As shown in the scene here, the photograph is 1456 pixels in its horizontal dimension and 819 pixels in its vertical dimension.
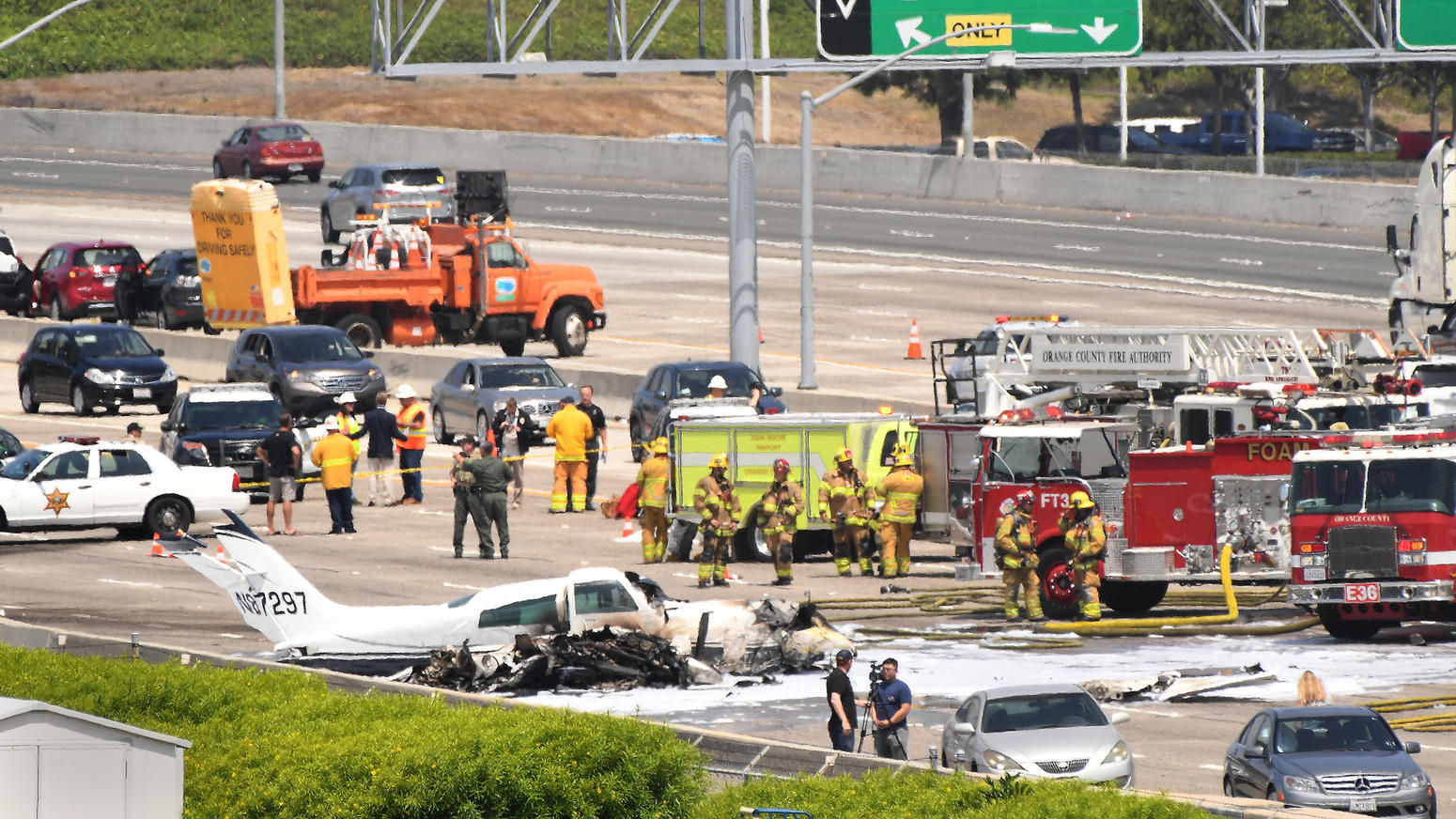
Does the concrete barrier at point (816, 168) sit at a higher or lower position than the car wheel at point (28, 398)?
higher

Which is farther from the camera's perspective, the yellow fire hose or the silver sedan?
the yellow fire hose

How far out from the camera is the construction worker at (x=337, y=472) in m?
29.1

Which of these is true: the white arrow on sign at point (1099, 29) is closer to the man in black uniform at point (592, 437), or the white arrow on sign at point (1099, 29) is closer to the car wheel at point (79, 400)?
the man in black uniform at point (592, 437)

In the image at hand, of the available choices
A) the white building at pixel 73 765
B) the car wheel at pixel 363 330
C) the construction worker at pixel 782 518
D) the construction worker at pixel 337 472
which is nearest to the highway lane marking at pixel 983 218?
the car wheel at pixel 363 330

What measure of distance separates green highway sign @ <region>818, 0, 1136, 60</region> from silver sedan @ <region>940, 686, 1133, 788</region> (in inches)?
780

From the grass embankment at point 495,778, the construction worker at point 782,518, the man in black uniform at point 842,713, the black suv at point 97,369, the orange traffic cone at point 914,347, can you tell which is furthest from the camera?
the orange traffic cone at point 914,347

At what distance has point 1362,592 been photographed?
71.5ft

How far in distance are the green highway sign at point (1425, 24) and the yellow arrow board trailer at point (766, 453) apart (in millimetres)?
12223

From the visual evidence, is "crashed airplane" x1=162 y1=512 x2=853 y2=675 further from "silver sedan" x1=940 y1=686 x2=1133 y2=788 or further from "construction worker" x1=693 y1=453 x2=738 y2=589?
"construction worker" x1=693 y1=453 x2=738 y2=589

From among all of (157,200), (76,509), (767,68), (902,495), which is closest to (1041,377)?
(902,495)

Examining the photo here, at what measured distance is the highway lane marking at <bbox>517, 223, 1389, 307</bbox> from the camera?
49.1 m

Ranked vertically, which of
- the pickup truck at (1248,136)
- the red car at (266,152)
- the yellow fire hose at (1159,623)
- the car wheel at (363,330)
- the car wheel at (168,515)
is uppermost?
the pickup truck at (1248,136)

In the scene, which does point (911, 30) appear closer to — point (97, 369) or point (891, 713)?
point (97, 369)

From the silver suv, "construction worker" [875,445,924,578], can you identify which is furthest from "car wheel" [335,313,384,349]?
"construction worker" [875,445,924,578]
